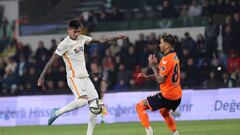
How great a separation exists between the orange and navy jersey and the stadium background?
14.6ft

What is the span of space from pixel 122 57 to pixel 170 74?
13.5 metres

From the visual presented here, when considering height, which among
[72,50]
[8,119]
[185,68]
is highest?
[72,50]

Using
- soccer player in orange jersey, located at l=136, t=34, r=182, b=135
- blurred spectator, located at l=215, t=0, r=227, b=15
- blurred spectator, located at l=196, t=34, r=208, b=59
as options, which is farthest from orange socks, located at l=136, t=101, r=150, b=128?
blurred spectator, located at l=215, t=0, r=227, b=15

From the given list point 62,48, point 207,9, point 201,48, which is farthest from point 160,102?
point 207,9

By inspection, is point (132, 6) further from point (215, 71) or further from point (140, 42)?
point (215, 71)

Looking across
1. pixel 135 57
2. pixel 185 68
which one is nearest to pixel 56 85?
pixel 135 57

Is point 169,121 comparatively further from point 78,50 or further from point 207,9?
point 207,9

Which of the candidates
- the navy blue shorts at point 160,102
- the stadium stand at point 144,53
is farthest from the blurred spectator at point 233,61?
the navy blue shorts at point 160,102

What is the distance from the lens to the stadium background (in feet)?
76.8

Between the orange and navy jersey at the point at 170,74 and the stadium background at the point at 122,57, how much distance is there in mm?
4463

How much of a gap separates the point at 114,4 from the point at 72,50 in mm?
15739

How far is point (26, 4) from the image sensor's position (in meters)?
33.2

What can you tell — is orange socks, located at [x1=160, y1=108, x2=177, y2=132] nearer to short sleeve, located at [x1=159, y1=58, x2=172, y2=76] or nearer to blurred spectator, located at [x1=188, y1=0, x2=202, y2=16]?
short sleeve, located at [x1=159, y1=58, x2=172, y2=76]

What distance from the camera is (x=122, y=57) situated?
28.2 meters
